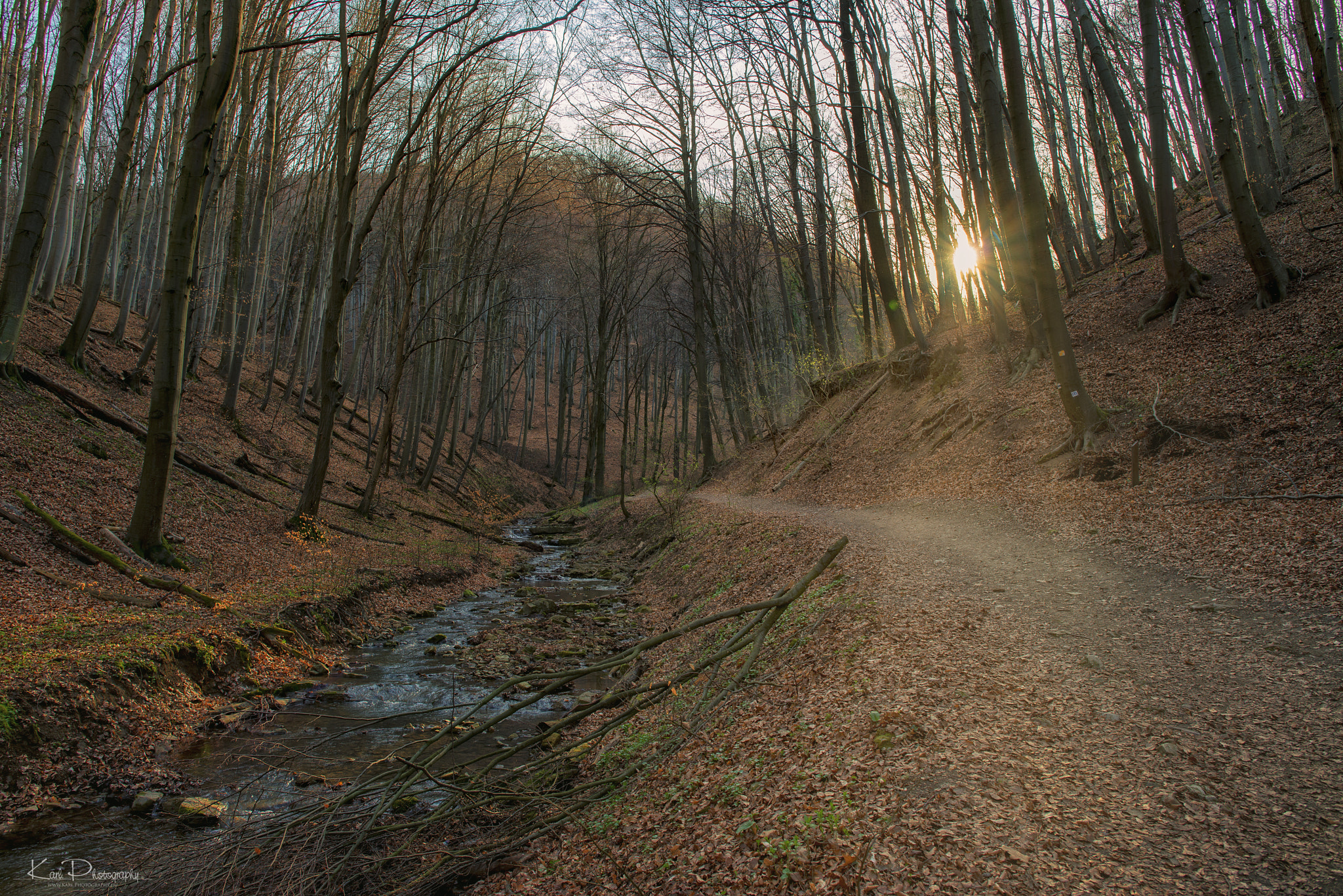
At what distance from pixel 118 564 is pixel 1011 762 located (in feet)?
26.9

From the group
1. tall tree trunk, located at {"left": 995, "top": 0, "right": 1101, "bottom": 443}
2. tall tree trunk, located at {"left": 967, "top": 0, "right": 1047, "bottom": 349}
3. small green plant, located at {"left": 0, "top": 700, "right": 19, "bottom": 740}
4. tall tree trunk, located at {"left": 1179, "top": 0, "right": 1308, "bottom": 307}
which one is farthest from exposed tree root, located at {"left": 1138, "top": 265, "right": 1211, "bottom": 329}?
small green plant, located at {"left": 0, "top": 700, "right": 19, "bottom": 740}

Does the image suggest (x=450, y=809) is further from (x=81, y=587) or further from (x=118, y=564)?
(x=118, y=564)

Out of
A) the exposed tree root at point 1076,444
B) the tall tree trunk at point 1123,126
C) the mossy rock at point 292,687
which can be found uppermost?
the tall tree trunk at point 1123,126

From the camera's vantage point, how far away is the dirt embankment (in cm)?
212

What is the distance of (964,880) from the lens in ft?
6.78

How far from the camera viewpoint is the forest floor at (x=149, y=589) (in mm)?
3836

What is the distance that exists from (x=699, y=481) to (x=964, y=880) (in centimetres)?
1964

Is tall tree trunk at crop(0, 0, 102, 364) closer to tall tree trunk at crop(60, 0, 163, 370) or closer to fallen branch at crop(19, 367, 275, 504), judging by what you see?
tall tree trunk at crop(60, 0, 163, 370)

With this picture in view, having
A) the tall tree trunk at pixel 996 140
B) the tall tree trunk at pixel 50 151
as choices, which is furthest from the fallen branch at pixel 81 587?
the tall tree trunk at pixel 996 140

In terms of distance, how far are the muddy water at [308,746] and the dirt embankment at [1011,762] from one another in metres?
1.63

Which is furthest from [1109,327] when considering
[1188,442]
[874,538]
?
[874,538]

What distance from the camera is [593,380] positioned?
24672 millimetres

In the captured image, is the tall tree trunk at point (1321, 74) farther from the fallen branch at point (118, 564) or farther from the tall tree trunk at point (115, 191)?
the tall tree trunk at point (115, 191)

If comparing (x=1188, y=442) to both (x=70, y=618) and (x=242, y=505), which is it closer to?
(x=70, y=618)
